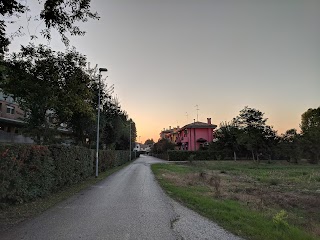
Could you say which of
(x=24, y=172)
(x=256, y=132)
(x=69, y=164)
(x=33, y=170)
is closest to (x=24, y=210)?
(x=24, y=172)

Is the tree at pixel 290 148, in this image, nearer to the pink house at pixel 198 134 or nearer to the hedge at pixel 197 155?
the hedge at pixel 197 155

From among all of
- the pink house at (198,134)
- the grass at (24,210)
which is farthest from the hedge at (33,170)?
the pink house at (198,134)

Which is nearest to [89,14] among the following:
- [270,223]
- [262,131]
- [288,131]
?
[270,223]

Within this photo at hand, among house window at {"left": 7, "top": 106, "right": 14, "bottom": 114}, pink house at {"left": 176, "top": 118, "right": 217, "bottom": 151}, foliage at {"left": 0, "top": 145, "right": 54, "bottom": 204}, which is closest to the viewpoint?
foliage at {"left": 0, "top": 145, "right": 54, "bottom": 204}

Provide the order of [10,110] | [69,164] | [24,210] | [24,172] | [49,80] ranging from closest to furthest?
1. [24,210]
2. [24,172]
3. [69,164]
4. [49,80]
5. [10,110]

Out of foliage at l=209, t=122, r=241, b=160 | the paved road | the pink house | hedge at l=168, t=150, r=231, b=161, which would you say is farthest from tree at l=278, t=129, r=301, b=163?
the paved road

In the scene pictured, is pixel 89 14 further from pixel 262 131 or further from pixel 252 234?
pixel 262 131

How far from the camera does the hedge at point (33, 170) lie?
9.47 meters

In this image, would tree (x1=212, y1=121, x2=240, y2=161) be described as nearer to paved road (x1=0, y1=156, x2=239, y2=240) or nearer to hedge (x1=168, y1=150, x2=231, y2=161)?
hedge (x1=168, y1=150, x2=231, y2=161)

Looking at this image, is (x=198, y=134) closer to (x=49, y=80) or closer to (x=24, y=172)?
(x=49, y=80)

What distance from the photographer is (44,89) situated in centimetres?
2050

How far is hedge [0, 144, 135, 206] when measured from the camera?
9.47 metres

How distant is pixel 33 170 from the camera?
11414 mm

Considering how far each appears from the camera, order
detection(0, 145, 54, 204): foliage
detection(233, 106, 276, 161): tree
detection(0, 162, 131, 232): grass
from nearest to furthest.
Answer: detection(0, 162, 131, 232): grass → detection(0, 145, 54, 204): foliage → detection(233, 106, 276, 161): tree
